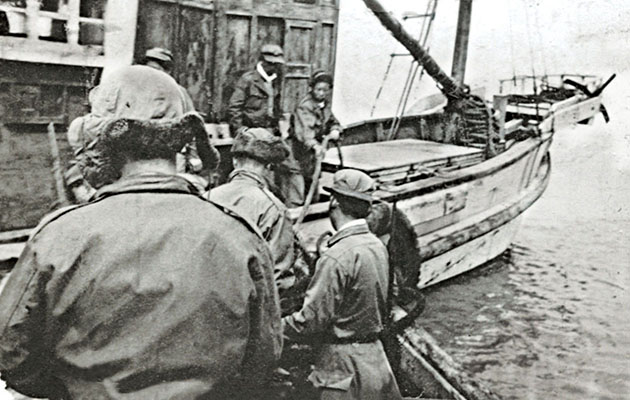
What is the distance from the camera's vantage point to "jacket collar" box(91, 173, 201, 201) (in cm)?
143

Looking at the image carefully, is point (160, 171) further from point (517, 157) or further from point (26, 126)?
point (517, 157)

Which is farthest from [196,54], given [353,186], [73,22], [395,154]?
[353,186]

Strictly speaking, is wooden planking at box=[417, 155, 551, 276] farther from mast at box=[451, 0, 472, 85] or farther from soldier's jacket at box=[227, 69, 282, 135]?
mast at box=[451, 0, 472, 85]

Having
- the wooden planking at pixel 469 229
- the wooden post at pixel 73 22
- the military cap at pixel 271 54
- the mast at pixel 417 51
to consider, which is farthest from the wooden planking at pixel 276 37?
the wooden planking at pixel 469 229

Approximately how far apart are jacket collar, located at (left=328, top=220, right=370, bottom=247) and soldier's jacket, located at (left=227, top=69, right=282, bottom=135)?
3.40m

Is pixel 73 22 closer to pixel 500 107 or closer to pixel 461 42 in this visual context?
pixel 500 107

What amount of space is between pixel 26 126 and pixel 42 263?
3330 mm

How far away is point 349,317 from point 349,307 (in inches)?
1.9

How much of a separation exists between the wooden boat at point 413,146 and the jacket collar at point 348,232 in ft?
3.44

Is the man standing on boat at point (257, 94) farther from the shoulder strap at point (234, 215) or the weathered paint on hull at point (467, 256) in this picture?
the shoulder strap at point (234, 215)

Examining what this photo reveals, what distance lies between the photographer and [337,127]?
274 inches

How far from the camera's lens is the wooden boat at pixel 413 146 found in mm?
4275

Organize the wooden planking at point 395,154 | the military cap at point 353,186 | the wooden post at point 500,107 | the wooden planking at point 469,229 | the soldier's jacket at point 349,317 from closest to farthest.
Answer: the soldier's jacket at point 349,317
the military cap at point 353,186
the wooden planking at point 469,229
the wooden planking at point 395,154
the wooden post at point 500,107

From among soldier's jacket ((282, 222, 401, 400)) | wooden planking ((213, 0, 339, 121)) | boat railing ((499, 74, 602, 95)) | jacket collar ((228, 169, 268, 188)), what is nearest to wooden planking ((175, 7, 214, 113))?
wooden planking ((213, 0, 339, 121))
